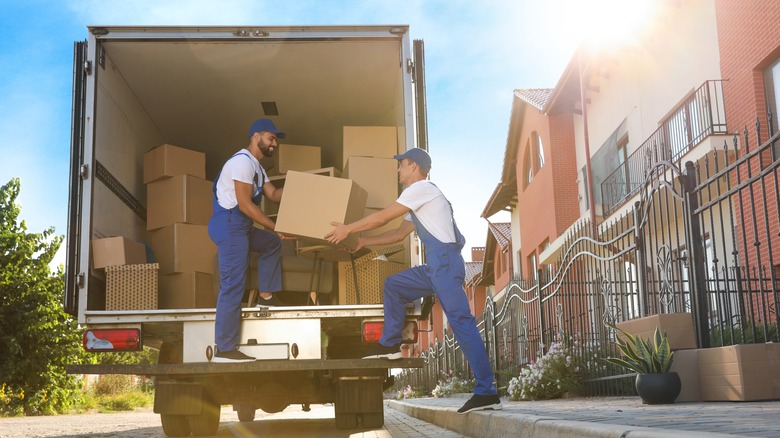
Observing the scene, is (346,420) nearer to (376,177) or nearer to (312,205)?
(312,205)

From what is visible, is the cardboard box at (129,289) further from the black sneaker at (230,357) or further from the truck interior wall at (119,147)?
the black sneaker at (230,357)

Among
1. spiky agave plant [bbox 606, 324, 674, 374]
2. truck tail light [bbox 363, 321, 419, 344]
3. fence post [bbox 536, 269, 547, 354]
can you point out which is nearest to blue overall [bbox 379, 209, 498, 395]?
truck tail light [bbox 363, 321, 419, 344]

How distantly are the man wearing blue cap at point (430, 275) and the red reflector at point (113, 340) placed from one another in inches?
66.7

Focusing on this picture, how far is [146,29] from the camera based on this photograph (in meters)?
7.49

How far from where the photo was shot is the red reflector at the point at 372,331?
6.87 m

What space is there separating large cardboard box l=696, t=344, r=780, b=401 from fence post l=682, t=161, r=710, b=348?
2.23 feet

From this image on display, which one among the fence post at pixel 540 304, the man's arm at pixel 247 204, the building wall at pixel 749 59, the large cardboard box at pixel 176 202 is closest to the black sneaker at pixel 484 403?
the man's arm at pixel 247 204

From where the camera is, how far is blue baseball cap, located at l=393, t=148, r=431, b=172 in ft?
22.5

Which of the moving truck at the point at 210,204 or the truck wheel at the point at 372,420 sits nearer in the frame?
the moving truck at the point at 210,204

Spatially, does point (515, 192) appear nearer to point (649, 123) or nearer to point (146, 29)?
point (649, 123)

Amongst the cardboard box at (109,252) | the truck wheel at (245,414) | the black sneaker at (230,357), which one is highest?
the cardboard box at (109,252)

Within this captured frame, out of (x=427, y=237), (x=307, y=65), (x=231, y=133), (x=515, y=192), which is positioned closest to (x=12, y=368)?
(x=231, y=133)

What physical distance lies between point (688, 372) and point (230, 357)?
3392 millimetres

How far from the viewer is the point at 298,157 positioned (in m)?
9.57
